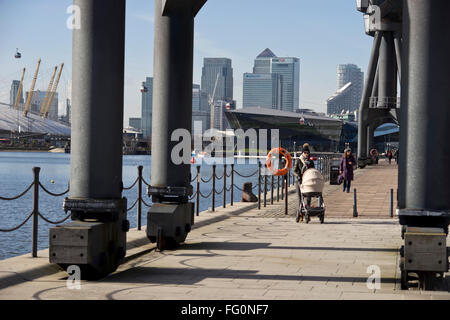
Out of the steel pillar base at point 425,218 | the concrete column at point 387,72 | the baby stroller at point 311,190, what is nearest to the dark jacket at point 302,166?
the baby stroller at point 311,190

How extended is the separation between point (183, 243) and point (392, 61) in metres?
56.0

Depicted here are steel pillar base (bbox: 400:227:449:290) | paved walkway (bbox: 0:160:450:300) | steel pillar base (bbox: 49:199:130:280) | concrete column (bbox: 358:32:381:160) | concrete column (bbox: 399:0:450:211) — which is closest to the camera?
paved walkway (bbox: 0:160:450:300)

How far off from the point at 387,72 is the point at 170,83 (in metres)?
56.1

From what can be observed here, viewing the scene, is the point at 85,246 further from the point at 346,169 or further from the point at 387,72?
the point at 387,72

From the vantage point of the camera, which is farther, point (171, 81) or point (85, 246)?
point (171, 81)

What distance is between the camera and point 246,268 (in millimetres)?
10094

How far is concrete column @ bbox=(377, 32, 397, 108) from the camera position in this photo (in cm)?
6481

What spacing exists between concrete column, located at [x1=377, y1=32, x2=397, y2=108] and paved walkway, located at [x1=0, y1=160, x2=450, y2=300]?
50.5 metres

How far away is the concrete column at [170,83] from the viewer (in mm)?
12414

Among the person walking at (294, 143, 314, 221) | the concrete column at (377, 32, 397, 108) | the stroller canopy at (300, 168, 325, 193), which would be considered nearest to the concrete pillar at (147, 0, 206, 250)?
the stroller canopy at (300, 168, 325, 193)

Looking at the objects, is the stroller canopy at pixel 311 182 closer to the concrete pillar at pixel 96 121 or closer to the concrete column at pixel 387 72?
the concrete pillar at pixel 96 121

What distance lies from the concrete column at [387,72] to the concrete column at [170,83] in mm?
54529

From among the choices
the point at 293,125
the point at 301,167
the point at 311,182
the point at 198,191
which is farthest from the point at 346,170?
the point at 293,125

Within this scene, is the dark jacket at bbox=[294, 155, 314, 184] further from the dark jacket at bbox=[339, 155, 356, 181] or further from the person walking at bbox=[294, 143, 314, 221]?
the dark jacket at bbox=[339, 155, 356, 181]
